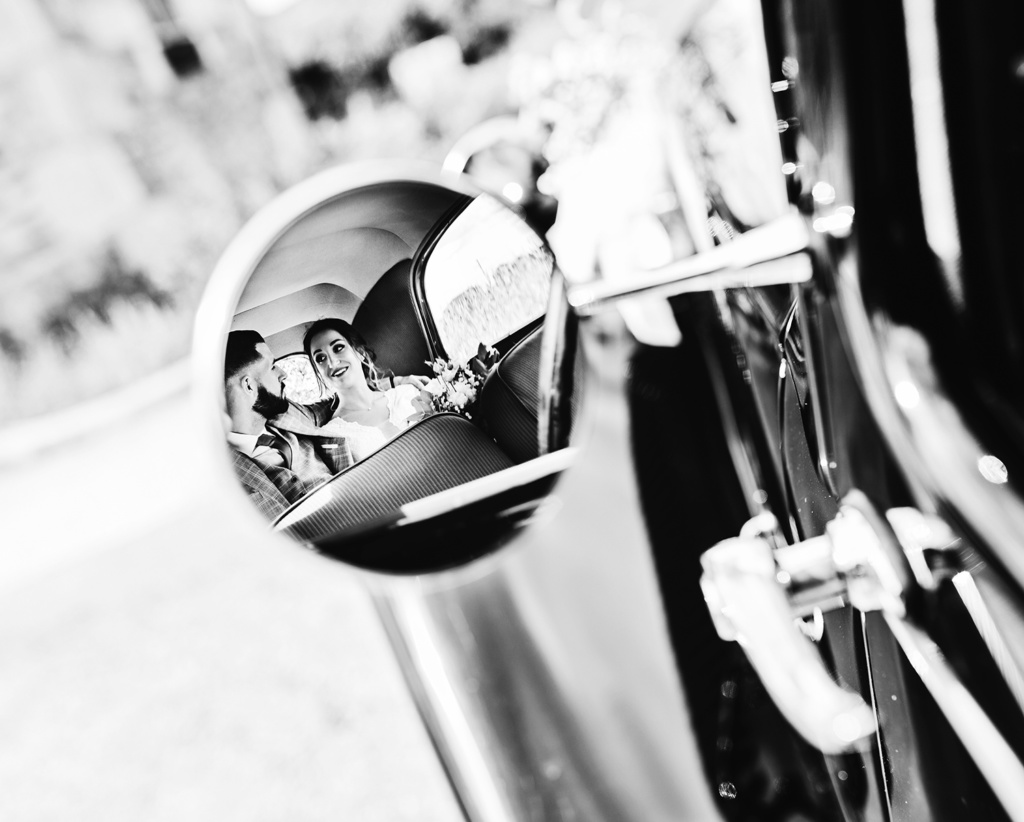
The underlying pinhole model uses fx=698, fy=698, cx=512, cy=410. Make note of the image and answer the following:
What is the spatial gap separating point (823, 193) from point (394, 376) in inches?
23.0

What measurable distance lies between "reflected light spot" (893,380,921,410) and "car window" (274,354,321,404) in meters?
0.67

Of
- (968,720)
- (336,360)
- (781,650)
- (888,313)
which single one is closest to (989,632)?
(968,720)

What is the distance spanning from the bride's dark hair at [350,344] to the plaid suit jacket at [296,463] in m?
0.04

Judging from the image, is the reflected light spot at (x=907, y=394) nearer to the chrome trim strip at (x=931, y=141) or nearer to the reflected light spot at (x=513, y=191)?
the chrome trim strip at (x=931, y=141)

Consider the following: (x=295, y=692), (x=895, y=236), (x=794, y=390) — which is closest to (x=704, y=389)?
(x=794, y=390)

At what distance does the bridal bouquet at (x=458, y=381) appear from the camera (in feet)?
3.08

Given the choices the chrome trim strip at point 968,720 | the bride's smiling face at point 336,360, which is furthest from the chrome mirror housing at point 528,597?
the chrome trim strip at point 968,720

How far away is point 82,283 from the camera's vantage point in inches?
155

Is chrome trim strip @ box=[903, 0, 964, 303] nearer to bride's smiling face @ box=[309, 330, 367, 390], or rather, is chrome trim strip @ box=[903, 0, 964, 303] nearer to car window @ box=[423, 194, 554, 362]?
car window @ box=[423, 194, 554, 362]

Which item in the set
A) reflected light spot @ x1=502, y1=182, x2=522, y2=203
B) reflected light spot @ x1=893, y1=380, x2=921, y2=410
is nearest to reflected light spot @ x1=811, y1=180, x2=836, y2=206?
reflected light spot @ x1=893, y1=380, x2=921, y2=410

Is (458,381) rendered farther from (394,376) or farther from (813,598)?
(813,598)

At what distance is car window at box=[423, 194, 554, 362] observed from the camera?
942mm

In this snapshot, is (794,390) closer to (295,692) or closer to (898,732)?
(898,732)

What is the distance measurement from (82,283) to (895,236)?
427 cm
